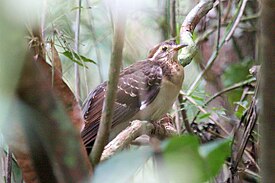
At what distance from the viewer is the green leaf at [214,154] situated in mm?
503

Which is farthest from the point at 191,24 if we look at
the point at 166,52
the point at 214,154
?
the point at 214,154

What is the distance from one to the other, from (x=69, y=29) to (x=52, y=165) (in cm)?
184

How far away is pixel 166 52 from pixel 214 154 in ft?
6.82

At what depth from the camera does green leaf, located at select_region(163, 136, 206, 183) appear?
48 centimetres

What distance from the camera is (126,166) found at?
1.69ft

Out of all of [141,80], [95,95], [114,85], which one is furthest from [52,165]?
[141,80]

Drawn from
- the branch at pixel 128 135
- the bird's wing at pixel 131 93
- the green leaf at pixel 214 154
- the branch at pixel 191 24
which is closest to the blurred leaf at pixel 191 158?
the green leaf at pixel 214 154

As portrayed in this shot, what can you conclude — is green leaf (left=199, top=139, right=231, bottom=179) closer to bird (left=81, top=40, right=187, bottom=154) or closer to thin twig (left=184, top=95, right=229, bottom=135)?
bird (left=81, top=40, right=187, bottom=154)

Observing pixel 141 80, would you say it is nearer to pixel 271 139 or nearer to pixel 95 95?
pixel 95 95

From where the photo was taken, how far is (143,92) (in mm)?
2385

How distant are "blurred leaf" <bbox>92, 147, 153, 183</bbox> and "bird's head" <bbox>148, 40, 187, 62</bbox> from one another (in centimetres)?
198

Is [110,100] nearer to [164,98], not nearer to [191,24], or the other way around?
[191,24]

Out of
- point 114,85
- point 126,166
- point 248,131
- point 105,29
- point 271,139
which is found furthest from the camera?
point 105,29

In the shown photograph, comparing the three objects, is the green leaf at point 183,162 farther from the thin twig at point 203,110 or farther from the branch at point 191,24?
the thin twig at point 203,110
